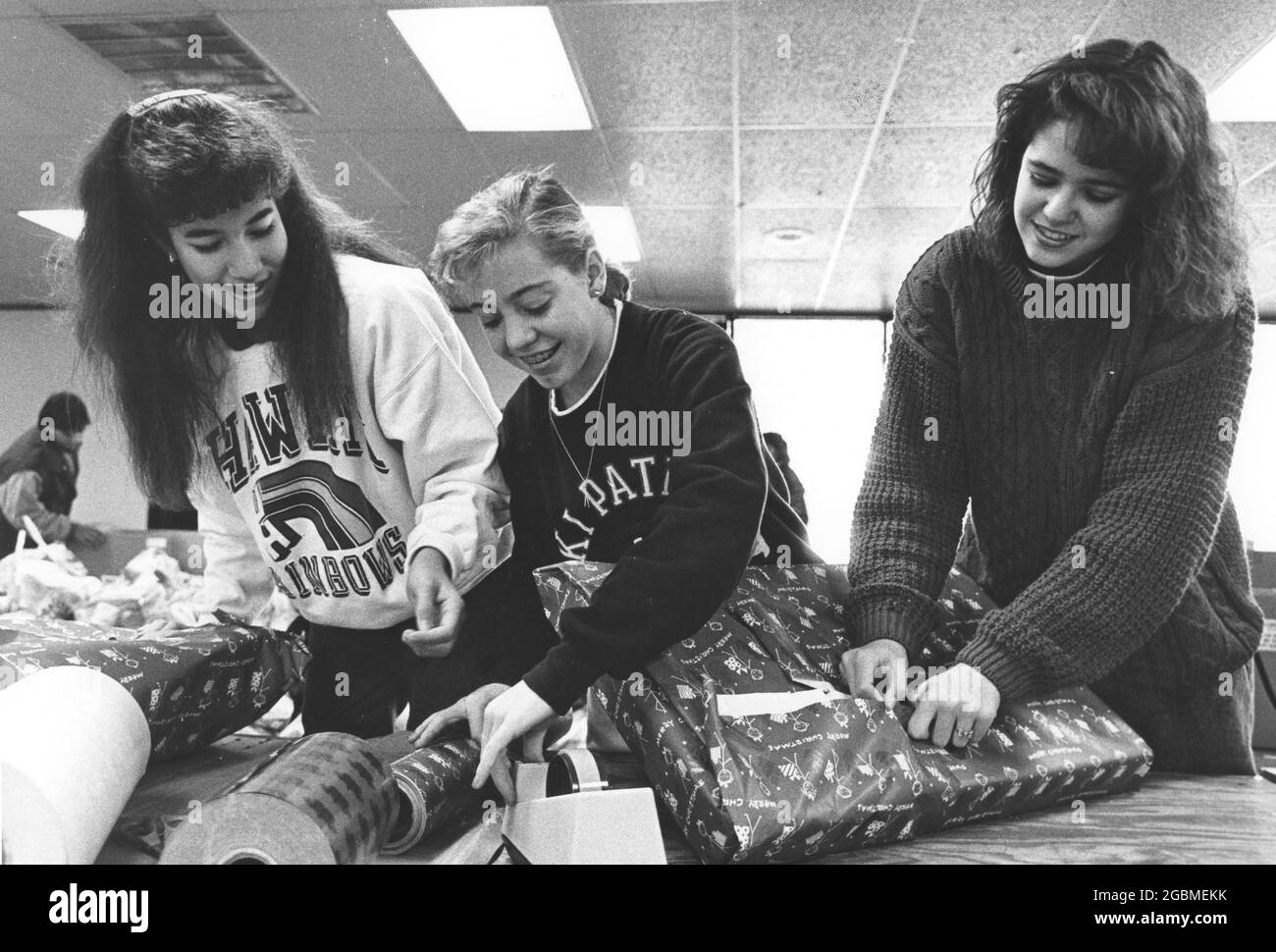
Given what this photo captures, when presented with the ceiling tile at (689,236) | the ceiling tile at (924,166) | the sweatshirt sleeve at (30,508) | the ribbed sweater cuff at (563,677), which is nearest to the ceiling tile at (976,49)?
the ceiling tile at (924,166)

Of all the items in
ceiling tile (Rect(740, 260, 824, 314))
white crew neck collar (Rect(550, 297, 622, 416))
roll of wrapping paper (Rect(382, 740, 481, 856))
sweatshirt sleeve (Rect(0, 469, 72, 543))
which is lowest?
roll of wrapping paper (Rect(382, 740, 481, 856))

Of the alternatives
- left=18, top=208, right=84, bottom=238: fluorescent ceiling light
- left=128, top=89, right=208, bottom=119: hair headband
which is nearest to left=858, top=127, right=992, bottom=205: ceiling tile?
left=128, top=89, right=208, bottom=119: hair headband

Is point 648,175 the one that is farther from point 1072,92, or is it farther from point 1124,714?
point 1124,714

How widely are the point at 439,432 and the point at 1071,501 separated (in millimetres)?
674

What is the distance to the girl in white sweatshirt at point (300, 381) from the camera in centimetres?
102

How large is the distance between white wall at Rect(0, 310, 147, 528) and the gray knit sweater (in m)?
0.85

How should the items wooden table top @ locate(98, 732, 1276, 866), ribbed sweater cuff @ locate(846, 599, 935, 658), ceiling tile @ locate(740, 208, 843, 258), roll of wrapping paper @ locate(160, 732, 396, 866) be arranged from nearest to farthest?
roll of wrapping paper @ locate(160, 732, 396, 866) → wooden table top @ locate(98, 732, 1276, 866) → ribbed sweater cuff @ locate(846, 599, 935, 658) → ceiling tile @ locate(740, 208, 843, 258)

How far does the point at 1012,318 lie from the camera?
101 centimetres

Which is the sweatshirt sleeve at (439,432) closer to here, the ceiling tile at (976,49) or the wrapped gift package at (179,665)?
the wrapped gift package at (179,665)

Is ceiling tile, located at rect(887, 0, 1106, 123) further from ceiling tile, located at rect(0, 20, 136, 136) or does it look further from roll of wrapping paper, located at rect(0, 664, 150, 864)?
roll of wrapping paper, located at rect(0, 664, 150, 864)

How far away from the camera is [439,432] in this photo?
104 centimetres

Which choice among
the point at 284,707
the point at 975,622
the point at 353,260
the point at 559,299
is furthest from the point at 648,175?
the point at 284,707

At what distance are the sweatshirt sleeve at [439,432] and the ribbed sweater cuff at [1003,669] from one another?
0.49 metres

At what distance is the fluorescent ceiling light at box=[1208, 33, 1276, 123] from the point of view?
40.7 inches
